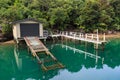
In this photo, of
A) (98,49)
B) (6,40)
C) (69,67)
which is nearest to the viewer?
(69,67)

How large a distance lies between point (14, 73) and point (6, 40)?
1464cm

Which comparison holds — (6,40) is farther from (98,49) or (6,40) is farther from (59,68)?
(59,68)

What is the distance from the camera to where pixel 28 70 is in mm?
17031

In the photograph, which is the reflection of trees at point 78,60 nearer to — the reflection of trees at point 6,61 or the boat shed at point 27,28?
the reflection of trees at point 6,61

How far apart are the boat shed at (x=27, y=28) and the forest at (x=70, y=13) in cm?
349

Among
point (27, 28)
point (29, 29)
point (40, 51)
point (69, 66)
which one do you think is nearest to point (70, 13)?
point (29, 29)

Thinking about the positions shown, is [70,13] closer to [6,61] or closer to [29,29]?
[29,29]

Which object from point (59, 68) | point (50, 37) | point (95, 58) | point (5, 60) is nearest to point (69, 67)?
point (59, 68)

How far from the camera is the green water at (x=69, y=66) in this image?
15250 mm

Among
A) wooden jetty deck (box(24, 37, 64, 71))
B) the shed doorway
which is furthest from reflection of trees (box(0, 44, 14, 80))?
the shed doorway

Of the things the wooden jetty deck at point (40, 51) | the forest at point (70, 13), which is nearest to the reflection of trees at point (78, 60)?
the wooden jetty deck at point (40, 51)

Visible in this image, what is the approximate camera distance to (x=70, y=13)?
36656 millimetres

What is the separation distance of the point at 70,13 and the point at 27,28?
35.1 ft

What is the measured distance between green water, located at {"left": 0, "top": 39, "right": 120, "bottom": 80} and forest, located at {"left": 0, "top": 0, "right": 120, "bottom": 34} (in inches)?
408
